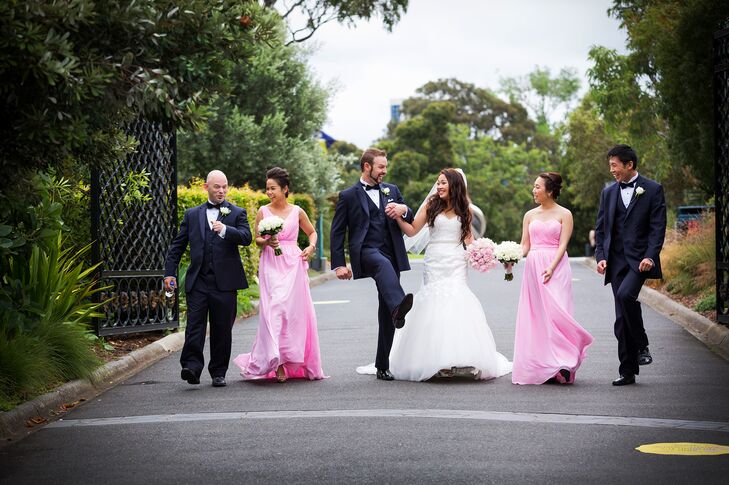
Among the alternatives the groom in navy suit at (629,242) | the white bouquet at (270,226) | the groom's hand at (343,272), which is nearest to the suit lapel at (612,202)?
the groom in navy suit at (629,242)

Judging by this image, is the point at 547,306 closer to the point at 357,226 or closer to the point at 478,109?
the point at 357,226

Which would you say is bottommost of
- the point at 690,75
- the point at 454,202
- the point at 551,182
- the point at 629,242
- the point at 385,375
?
the point at 385,375

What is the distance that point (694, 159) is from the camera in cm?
1919

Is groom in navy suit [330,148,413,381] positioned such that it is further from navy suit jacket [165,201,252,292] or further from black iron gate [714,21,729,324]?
black iron gate [714,21,729,324]

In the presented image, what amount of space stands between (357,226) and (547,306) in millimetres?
2010

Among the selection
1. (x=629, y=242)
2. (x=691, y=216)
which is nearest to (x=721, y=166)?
(x=629, y=242)

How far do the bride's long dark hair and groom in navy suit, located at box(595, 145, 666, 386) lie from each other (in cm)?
130

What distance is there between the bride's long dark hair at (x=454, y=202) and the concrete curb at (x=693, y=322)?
356 centimetres

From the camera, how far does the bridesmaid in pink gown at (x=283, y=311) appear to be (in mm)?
10805

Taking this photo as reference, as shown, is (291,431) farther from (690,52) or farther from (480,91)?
(480,91)

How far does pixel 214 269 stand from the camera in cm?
1052

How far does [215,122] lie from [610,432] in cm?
2675

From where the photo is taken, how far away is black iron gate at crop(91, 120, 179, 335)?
13.3 metres

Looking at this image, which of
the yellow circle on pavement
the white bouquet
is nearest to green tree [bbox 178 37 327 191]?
the white bouquet
